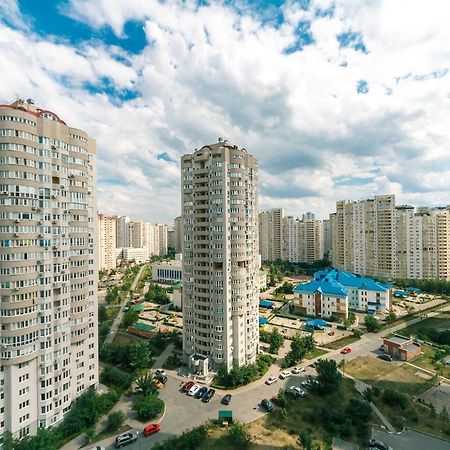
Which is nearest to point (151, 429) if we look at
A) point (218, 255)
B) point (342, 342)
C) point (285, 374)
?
point (285, 374)

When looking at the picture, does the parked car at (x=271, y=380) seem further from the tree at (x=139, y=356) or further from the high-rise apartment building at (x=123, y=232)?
the high-rise apartment building at (x=123, y=232)

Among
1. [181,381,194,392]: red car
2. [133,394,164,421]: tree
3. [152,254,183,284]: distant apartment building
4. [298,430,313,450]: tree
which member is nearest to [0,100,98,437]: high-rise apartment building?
[133,394,164,421]: tree

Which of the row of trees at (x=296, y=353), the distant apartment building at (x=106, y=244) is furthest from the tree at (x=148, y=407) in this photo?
the distant apartment building at (x=106, y=244)

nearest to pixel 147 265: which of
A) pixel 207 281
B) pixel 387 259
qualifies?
pixel 387 259

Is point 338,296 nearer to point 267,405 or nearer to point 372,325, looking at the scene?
point 372,325

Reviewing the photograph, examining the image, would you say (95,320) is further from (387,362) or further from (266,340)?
(387,362)

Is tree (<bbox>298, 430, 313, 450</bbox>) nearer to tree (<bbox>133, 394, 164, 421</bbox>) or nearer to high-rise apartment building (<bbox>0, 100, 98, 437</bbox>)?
tree (<bbox>133, 394, 164, 421</bbox>)
